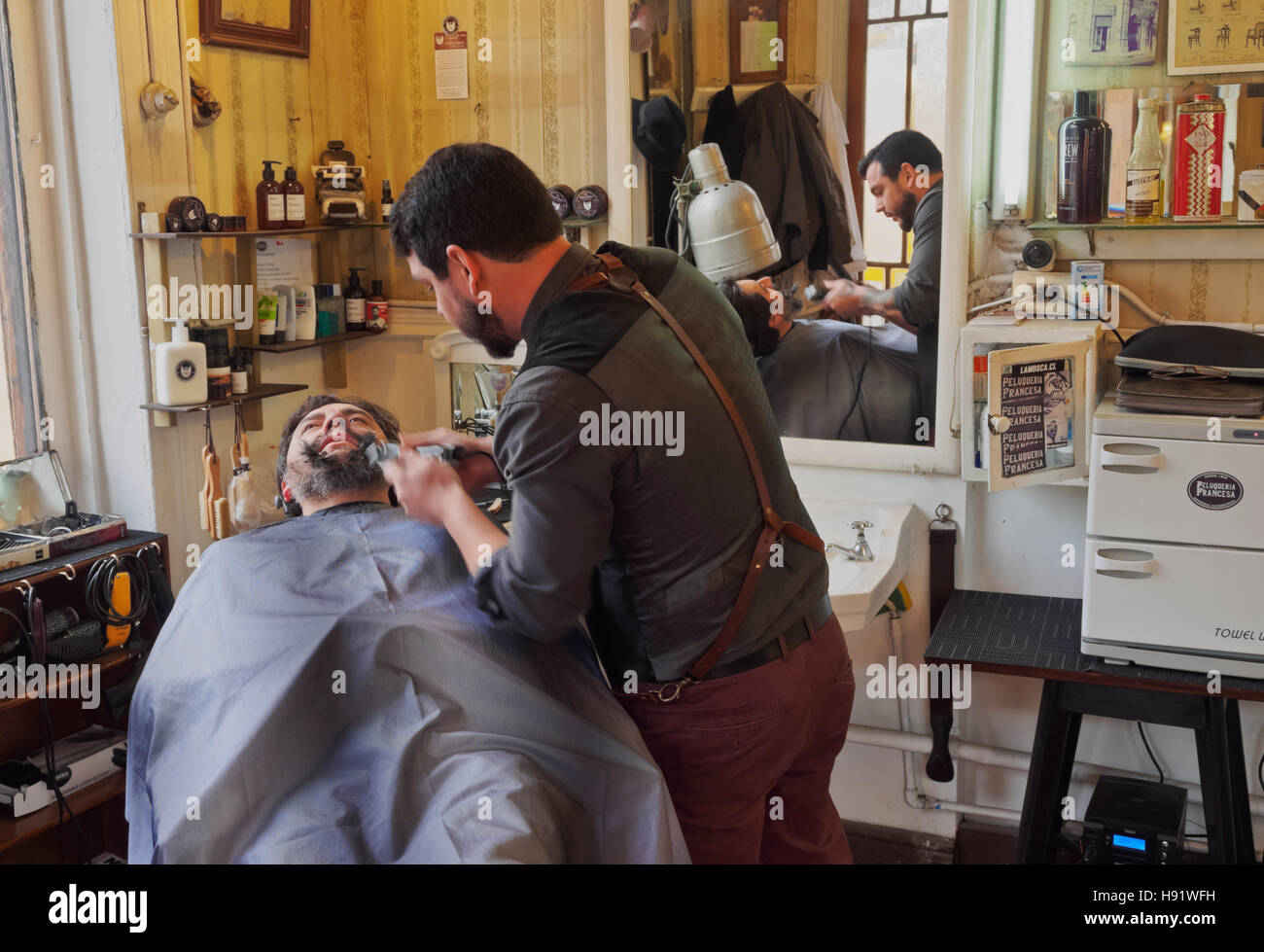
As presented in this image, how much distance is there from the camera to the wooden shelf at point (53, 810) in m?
2.39

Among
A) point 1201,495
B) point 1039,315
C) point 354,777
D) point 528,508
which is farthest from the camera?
point 1039,315

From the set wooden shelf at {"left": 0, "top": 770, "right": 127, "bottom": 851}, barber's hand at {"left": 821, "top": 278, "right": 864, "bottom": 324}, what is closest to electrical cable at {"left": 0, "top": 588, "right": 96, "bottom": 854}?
wooden shelf at {"left": 0, "top": 770, "right": 127, "bottom": 851}

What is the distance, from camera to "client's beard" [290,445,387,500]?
7.31ft

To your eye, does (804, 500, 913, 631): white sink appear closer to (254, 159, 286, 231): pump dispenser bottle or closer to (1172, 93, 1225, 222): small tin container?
(1172, 93, 1225, 222): small tin container

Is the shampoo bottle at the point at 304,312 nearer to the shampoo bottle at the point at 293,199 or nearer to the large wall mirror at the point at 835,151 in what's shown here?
the shampoo bottle at the point at 293,199

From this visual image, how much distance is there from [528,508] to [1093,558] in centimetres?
131

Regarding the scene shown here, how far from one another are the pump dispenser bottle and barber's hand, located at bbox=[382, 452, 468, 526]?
1.55 meters

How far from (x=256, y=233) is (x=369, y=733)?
1.71 metres

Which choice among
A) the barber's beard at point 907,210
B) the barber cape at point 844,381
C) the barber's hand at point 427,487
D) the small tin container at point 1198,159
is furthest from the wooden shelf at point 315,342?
the small tin container at point 1198,159

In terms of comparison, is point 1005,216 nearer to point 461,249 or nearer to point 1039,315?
point 1039,315

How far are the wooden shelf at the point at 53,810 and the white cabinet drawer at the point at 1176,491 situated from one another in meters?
1.96

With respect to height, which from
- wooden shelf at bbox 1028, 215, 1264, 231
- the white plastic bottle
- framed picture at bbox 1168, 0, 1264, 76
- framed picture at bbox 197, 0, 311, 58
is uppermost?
framed picture at bbox 197, 0, 311, 58

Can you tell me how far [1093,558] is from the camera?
2.36 meters
